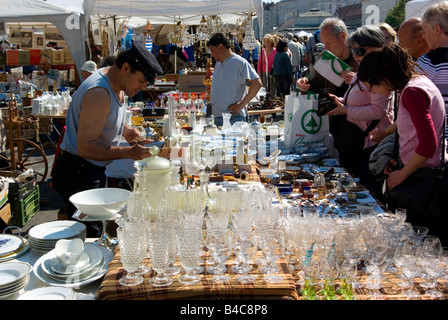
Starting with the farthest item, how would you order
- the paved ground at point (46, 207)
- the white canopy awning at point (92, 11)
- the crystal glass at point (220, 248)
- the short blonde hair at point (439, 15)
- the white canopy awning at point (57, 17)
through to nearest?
the white canopy awning at point (57, 17)
the white canopy awning at point (92, 11)
the paved ground at point (46, 207)
the short blonde hair at point (439, 15)
the crystal glass at point (220, 248)

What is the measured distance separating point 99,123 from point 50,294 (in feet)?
3.74

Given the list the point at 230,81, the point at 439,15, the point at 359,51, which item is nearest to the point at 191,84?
the point at 230,81

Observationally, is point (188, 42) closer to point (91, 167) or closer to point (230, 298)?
point (91, 167)

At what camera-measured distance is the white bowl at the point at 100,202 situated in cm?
201

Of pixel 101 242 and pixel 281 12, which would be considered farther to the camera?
pixel 281 12

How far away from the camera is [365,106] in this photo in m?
3.20

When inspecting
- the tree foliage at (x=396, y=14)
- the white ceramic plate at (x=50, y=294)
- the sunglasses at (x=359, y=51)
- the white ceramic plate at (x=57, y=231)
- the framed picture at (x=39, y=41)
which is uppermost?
the tree foliage at (x=396, y=14)

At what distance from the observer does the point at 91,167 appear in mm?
2699

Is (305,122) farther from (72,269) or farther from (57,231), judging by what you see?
(72,269)

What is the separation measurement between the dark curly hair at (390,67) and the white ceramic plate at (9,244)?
1.97m

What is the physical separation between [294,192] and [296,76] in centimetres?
1161

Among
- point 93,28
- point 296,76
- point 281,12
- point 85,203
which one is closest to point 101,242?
point 85,203

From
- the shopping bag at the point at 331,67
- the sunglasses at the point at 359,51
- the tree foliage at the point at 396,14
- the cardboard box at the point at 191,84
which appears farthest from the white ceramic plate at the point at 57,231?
the tree foliage at the point at 396,14

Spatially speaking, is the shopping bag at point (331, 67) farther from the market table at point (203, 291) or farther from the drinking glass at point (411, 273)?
the market table at point (203, 291)
